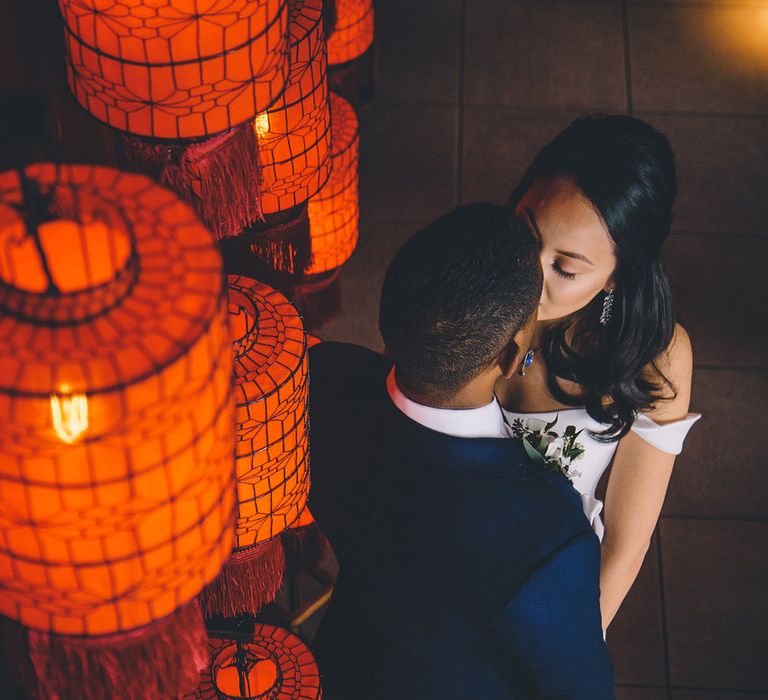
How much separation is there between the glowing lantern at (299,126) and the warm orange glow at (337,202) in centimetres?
43

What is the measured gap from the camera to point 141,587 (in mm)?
773

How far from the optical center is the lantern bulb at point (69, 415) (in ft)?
1.97

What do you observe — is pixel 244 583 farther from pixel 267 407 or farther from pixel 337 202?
pixel 337 202

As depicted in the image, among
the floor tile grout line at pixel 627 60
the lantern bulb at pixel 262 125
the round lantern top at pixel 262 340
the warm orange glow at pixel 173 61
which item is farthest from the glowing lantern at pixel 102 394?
the floor tile grout line at pixel 627 60

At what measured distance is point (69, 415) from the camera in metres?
0.61

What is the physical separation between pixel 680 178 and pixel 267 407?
11.0 ft

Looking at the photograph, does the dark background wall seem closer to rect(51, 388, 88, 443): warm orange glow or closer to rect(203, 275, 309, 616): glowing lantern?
rect(203, 275, 309, 616): glowing lantern

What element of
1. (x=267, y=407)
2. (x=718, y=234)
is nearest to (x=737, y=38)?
(x=718, y=234)

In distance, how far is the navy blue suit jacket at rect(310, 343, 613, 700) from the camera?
4.01 feet

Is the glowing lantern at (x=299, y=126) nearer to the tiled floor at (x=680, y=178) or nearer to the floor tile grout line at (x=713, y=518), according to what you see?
the tiled floor at (x=680, y=178)

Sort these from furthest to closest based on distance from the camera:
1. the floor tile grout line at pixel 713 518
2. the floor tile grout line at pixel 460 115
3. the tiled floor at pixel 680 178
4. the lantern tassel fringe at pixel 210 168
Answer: the floor tile grout line at pixel 460 115 < the floor tile grout line at pixel 713 518 < the tiled floor at pixel 680 178 < the lantern tassel fringe at pixel 210 168

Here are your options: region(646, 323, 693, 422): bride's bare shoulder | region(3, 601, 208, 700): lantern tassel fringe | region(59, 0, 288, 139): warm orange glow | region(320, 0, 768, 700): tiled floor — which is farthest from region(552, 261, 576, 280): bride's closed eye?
region(320, 0, 768, 700): tiled floor

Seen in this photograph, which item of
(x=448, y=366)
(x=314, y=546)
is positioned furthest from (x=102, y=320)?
(x=314, y=546)

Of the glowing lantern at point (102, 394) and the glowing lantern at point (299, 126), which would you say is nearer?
the glowing lantern at point (102, 394)
